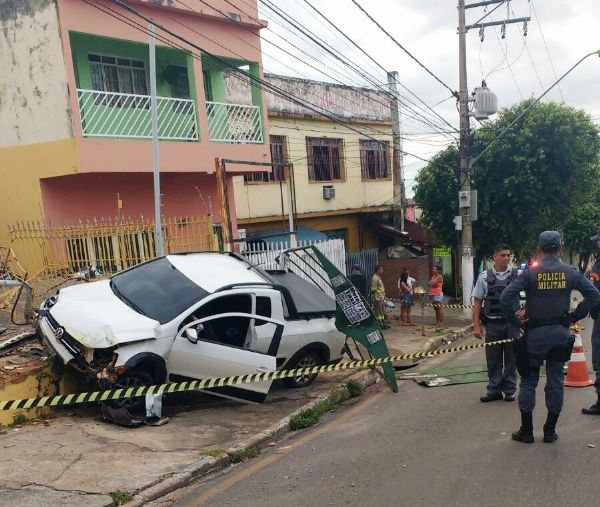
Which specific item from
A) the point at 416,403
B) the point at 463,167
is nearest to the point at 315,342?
the point at 416,403

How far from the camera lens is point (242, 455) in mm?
5223

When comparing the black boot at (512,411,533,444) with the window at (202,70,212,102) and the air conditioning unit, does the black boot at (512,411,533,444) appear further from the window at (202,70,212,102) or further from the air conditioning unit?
the air conditioning unit

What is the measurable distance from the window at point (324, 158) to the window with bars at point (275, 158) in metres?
1.32

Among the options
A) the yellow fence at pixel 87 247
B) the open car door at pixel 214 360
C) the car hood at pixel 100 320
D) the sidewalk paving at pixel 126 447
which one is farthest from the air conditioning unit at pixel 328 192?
the car hood at pixel 100 320

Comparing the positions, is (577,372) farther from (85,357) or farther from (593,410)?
(85,357)

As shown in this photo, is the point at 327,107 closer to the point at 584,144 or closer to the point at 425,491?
the point at 584,144

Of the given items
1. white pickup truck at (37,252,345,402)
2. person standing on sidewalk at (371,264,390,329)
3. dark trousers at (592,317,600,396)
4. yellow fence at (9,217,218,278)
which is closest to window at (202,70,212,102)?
yellow fence at (9,217,218,278)

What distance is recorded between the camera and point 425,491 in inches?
163

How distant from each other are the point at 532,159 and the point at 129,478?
52.0 feet

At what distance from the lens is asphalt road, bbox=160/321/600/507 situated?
13.4 feet

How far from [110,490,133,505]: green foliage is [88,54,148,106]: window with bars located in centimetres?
927

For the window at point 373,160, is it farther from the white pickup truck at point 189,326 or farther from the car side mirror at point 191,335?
the car side mirror at point 191,335

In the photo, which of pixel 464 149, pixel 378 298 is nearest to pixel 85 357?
pixel 378 298

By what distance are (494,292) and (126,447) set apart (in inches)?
165
